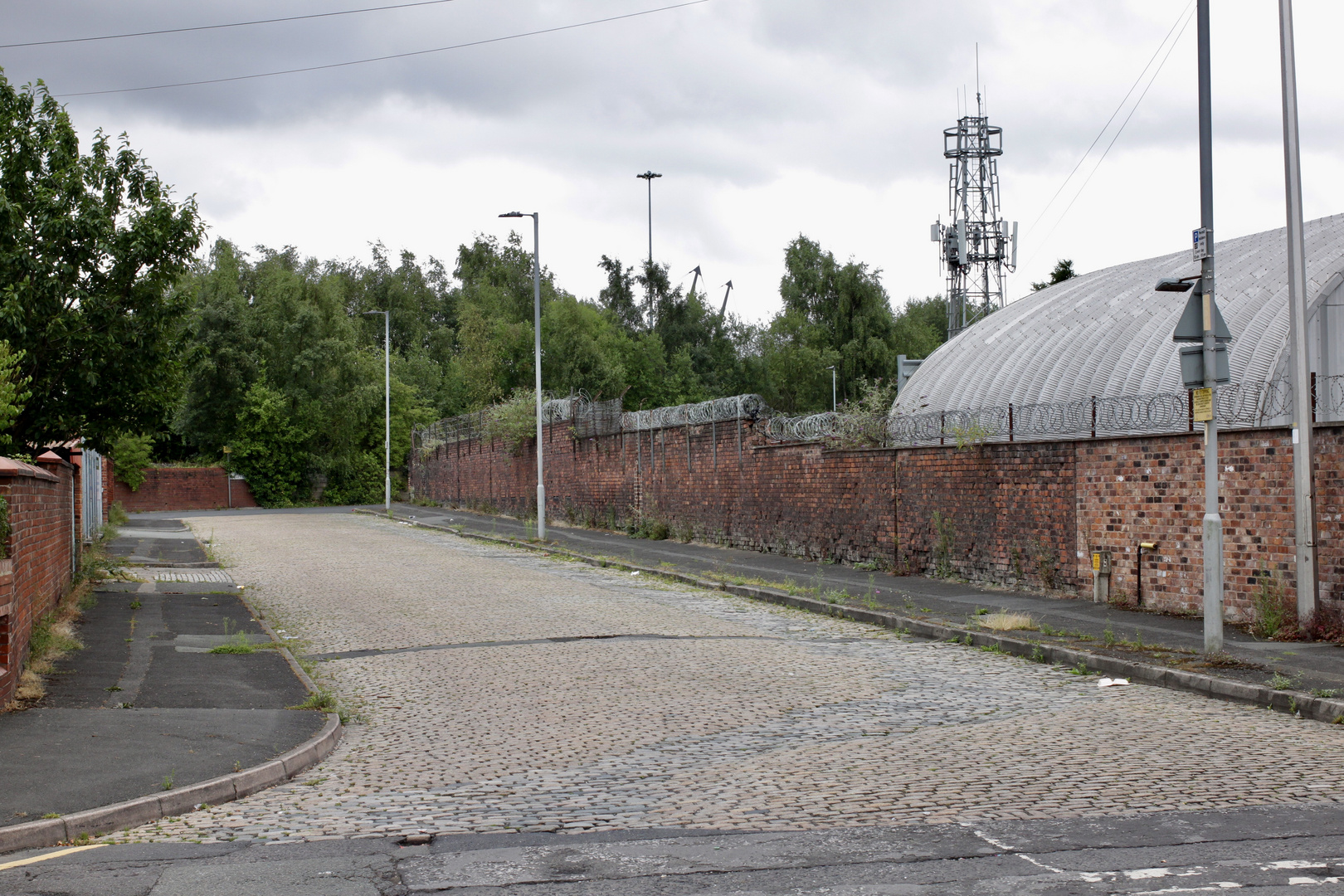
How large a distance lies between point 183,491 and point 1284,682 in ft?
177

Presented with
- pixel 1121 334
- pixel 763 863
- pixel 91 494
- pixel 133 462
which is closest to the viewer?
pixel 763 863

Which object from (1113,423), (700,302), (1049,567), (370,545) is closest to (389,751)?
(1049,567)

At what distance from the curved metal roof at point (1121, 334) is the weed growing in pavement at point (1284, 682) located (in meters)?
5.64

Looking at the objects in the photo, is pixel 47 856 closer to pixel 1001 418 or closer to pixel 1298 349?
pixel 1298 349

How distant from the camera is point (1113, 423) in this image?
50.7ft

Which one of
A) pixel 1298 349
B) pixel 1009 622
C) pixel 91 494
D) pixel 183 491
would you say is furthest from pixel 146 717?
pixel 183 491

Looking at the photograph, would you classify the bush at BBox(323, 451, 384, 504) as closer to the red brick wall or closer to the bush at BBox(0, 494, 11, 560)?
the red brick wall

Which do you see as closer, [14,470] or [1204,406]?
[14,470]

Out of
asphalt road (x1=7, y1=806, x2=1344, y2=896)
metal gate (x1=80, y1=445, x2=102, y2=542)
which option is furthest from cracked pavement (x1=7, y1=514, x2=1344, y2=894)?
metal gate (x1=80, y1=445, x2=102, y2=542)

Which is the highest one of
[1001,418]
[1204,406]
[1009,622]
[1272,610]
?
[1001,418]

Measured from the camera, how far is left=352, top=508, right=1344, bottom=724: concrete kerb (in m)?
8.53

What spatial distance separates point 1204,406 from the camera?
1058 cm

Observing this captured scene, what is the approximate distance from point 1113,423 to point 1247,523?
3.40 metres

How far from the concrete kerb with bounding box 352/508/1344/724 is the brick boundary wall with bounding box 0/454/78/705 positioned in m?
8.91
